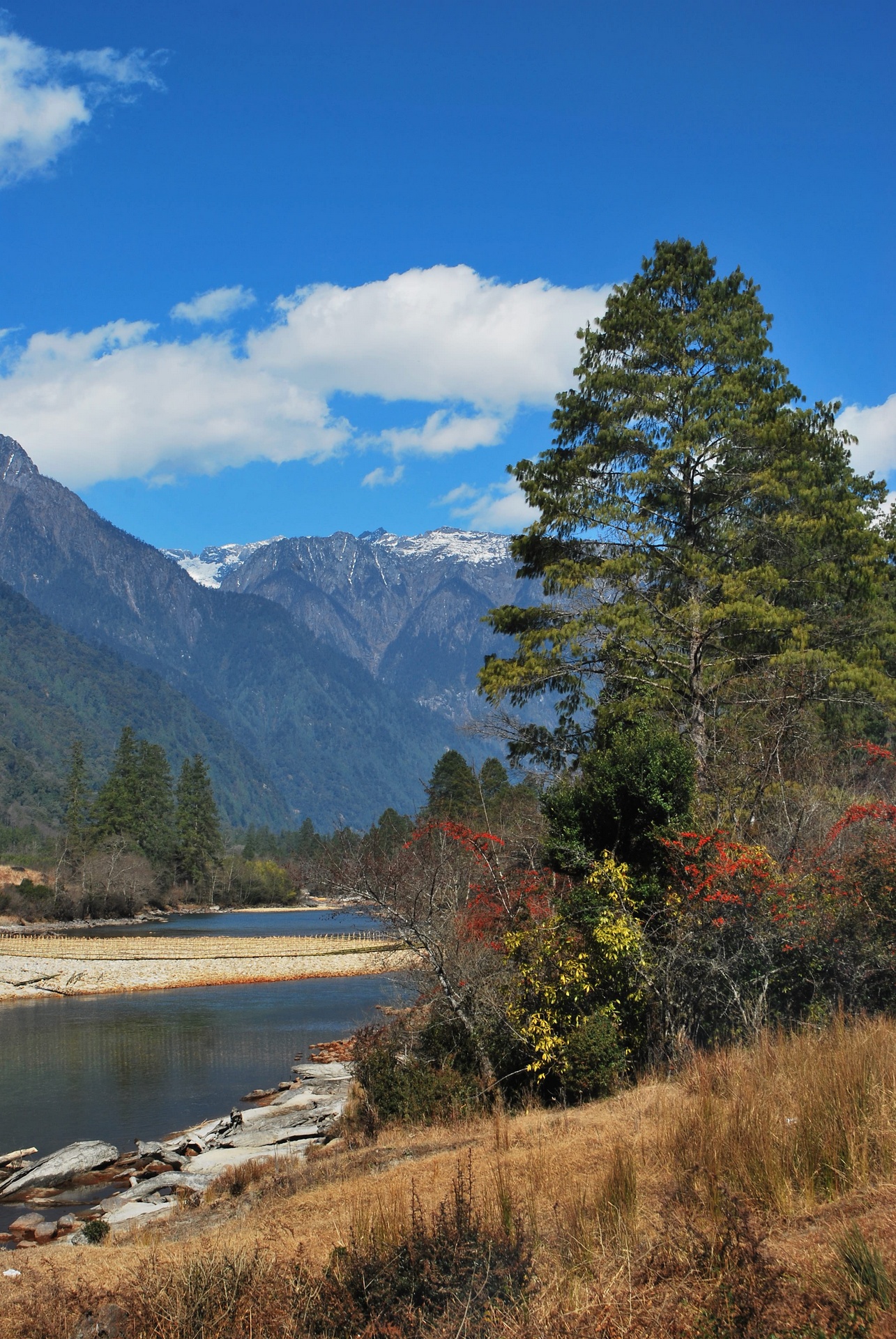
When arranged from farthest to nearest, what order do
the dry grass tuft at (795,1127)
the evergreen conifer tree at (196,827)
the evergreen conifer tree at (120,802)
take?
the evergreen conifer tree at (196,827), the evergreen conifer tree at (120,802), the dry grass tuft at (795,1127)

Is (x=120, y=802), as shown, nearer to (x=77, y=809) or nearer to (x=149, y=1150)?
(x=77, y=809)

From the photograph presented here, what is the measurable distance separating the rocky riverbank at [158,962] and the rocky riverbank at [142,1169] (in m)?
18.2

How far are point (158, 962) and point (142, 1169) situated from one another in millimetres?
32319

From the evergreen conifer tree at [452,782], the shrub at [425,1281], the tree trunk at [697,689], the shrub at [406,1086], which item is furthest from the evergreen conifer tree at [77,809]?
the shrub at [425,1281]

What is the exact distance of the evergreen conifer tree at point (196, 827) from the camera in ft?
357

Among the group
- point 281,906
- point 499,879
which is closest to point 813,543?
point 499,879

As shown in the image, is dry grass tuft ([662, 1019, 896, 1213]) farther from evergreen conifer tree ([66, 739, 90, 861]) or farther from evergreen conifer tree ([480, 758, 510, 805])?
evergreen conifer tree ([66, 739, 90, 861])

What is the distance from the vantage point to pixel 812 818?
572 inches

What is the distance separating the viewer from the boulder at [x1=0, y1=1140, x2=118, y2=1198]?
15.4 meters

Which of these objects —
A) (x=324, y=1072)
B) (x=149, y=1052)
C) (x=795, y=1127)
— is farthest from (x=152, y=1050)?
(x=795, y=1127)

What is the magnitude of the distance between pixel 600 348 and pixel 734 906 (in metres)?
13.4

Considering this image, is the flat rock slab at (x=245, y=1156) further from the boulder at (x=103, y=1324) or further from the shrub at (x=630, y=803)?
the boulder at (x=103, y=1324)

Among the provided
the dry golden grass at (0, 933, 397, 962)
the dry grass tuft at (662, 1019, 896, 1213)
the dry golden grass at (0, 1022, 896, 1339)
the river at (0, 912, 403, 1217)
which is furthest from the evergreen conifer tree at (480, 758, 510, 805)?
the dry grass tuft at (662, 1019, 896, 1213)

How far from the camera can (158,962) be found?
1825 inches
